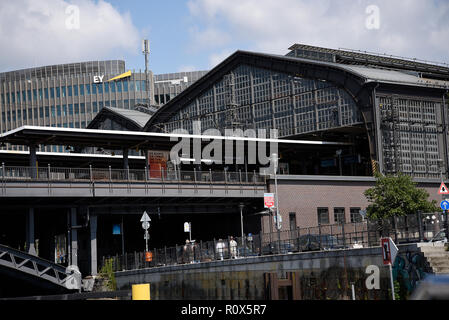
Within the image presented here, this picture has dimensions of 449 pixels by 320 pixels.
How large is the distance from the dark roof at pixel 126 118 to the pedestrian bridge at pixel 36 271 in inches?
2164

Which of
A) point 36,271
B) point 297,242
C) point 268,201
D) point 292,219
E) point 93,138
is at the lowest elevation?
point 36,271

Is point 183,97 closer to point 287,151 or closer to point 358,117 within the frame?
point 287,151

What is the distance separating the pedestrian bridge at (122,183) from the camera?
49.6 metres

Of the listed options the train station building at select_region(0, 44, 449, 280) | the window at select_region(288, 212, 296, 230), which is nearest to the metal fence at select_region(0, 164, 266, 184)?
the train station building at select_region(0, 44, 449, 280)

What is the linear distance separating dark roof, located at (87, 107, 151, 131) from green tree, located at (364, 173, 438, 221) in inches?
2213

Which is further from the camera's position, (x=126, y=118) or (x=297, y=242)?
(x=126, y=118)

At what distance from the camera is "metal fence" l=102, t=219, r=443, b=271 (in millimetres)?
29062

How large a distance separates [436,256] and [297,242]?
33.7 feet

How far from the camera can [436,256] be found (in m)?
25.4

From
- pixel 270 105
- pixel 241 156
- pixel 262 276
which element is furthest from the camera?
pixel 270 105

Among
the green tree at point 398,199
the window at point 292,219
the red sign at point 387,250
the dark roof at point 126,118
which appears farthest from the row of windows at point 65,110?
the red sign at point 387,250
